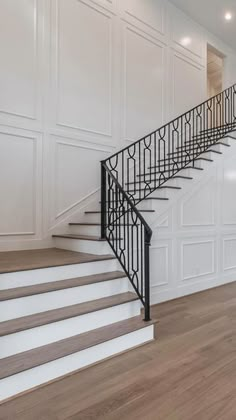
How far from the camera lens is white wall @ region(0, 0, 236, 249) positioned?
12.5 feet

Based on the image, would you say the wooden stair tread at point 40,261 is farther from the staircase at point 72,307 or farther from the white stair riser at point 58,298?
the white stair riser at point 58,298

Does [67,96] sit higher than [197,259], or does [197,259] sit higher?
[67,96]

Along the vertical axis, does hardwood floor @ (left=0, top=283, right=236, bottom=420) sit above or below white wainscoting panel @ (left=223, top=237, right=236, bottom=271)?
below

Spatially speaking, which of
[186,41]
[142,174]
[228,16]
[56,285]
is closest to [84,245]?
[56,285]

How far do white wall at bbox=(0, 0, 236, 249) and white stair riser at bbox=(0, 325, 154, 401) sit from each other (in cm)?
194

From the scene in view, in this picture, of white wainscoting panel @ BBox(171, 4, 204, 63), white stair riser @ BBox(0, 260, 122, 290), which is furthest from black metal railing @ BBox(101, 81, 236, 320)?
white wainscoting panel @ BBox(171, 4, 204, 63)

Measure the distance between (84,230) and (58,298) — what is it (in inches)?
58.7

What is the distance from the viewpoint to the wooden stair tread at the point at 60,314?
2162 millimetres

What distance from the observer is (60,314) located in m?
2.42

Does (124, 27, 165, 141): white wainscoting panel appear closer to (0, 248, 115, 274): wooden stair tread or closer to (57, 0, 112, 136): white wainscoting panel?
(57, 0, 112, 136): white wainscoting panel

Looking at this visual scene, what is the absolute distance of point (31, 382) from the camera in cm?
202

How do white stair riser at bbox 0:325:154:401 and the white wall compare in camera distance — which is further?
the white wall

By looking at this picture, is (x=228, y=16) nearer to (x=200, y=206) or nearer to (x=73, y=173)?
(x=200, y=206)

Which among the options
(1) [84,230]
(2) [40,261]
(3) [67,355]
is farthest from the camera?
(1) [84,230]
